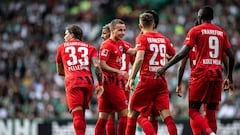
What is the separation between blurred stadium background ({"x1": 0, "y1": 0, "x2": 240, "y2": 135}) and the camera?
25844 millimetres

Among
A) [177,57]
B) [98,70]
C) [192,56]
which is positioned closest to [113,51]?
[98,70]

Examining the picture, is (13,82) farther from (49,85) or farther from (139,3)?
(139,3)

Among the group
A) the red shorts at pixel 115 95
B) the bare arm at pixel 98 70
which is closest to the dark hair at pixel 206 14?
the bare arm at pixel 98 70

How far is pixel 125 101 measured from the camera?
52.8 feet

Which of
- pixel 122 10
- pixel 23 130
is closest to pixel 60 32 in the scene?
pixel 122 10

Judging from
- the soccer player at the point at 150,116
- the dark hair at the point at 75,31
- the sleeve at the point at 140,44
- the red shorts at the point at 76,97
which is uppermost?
the dark hair at the point at 75,31

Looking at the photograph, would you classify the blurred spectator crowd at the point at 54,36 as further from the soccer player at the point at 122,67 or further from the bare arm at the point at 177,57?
the bare arm at the point at 177,57

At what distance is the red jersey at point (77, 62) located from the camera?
15562 mm

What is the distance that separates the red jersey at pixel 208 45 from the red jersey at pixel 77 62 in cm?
210

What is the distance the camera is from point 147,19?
15023 mm

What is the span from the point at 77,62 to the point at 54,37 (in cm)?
1371

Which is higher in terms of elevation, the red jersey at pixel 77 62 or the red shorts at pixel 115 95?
the red jersey at pixel 77 62

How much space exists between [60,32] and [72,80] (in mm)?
13938

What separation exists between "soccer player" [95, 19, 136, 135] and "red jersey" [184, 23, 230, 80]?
171 centimetres
